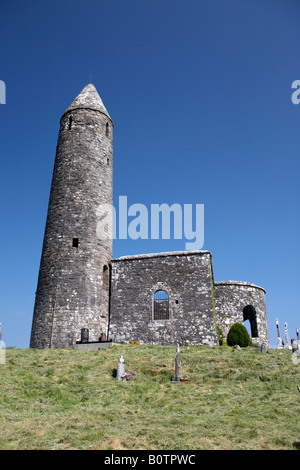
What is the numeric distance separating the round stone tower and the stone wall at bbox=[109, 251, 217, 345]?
101 centimetres

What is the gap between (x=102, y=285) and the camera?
21.8 meters

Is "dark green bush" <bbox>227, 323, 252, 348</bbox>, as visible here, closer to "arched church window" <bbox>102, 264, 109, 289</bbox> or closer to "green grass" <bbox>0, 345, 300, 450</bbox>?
"green grass" <bbox>0, 345, 300, 450</bbox>

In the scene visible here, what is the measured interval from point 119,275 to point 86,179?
658 centimetres

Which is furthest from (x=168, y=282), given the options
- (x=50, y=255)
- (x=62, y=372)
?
(x=62, y=372)

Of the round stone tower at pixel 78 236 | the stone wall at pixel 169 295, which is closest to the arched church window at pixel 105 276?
the round stone tower at pixel 78 236

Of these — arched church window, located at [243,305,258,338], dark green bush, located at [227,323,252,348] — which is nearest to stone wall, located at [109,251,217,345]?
dark green bush, located at [227,323,252,348]

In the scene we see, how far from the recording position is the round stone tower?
20094mm

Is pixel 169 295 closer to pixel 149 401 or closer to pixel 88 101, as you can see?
pixel 149 401

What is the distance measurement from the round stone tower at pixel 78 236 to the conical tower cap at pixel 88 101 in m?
0.01

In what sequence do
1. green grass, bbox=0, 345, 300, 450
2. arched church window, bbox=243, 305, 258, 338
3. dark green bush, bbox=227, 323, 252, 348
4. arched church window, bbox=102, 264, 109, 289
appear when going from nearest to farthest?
1. green grass, bbox=0, 345, 300, 450
2. dark green bush, bbox=227, 323, 252, 348
3. arched church window, bbox=102, 264, 109, 289
4. arched church window, bbox=243, 305, 258, 338

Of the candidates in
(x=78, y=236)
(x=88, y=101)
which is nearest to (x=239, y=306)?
(x=78, y=236)

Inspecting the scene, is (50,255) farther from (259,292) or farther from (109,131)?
(259,292)

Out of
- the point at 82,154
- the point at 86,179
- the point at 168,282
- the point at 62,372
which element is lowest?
the point at 62,372

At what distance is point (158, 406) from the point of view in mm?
10992
